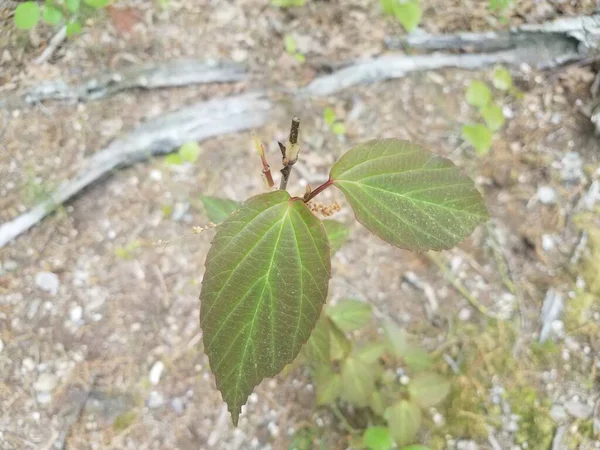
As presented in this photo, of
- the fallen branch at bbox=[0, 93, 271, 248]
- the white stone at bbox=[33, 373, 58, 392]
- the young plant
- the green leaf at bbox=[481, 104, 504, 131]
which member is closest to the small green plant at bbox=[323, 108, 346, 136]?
the fallen branch at bbox=[0, 93, 271, 248]

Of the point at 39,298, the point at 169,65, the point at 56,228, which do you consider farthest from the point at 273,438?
the point at 169,65

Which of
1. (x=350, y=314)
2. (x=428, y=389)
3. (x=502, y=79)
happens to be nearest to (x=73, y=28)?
(x=350, y=314)

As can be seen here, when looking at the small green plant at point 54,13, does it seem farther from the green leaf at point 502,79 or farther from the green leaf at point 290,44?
the green leaf at point 502,79

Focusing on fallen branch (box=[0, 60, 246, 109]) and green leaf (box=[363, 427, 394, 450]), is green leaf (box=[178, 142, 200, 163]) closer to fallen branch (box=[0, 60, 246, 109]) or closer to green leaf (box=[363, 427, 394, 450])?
fallen branch (box=[0, 60, 246, 109])

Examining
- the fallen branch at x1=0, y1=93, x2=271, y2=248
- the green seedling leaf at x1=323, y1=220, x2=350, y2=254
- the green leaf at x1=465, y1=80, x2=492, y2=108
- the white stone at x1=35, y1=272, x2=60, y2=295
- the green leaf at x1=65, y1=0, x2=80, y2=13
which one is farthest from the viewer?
the green leaf at x1=465, y1=80, x2=492, y2=108

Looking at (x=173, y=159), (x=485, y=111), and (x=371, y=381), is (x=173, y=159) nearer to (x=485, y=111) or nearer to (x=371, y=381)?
(x=371, y=381)
